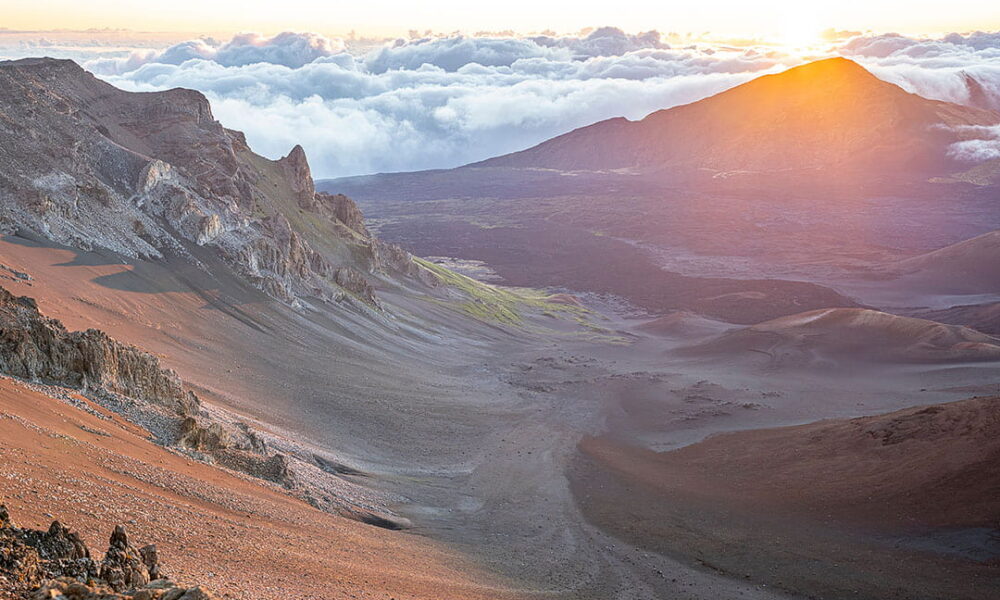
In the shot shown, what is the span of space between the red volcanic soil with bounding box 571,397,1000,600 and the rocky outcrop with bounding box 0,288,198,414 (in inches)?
826

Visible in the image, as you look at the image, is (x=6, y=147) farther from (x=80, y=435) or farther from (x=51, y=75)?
(x=80, y=435)

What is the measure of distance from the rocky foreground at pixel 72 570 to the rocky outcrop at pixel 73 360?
1518cm

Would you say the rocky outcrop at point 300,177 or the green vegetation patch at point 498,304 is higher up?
the rocky outcrop at point 300,177

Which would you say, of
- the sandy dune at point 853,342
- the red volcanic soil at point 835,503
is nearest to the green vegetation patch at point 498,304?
the sandy dune at point 853,342

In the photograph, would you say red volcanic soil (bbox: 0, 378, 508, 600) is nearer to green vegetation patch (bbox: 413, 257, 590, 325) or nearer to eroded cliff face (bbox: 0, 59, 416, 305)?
eroded cliff face (bbox: 0, 59, 416, 305)

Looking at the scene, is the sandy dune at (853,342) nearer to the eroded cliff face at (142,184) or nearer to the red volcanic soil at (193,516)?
the eroded cliff face at (142,184)

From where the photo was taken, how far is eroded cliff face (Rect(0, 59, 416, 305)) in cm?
5372

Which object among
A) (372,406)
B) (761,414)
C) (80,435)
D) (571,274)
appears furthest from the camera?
(571,274)

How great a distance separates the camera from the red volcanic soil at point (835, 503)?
30.2m

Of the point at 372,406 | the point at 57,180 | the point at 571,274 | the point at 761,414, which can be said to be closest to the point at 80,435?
the point at 372,406

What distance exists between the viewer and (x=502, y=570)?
29.6 meters

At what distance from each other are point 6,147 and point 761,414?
58.0 m

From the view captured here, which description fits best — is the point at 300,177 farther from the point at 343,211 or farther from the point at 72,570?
the point at 72,570

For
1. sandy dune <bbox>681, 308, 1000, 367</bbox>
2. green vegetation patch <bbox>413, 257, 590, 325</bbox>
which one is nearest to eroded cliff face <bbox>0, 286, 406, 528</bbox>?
sandy dune <bbox>681, 308, 1000, 367</bbox>
